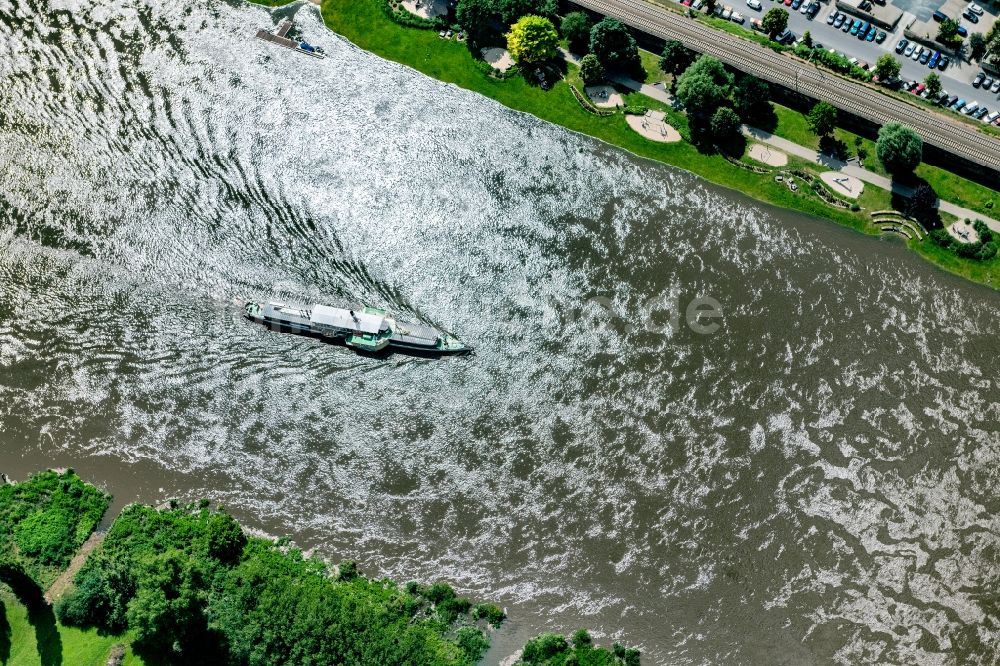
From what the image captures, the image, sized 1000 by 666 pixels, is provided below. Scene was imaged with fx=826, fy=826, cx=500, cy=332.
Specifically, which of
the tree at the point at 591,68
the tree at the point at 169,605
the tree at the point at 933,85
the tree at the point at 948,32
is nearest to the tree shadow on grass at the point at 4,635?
the tree at the point at 169,605

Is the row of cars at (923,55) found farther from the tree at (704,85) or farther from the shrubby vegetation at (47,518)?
the shrubby vegetation at (47,518)

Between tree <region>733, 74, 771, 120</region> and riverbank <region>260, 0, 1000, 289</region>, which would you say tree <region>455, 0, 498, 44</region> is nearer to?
riverbank <region>260, 0, 1000, 289</region>

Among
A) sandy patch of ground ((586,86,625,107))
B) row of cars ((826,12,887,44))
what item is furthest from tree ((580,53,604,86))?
row of cars ((826,12,887,44))

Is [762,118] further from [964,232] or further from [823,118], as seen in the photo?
[964,232]

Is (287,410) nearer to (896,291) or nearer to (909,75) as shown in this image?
(896,291)

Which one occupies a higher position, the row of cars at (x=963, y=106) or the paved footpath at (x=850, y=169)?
the row of cars at (x=963, y=106)

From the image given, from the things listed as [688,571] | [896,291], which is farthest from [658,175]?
[688,571]
